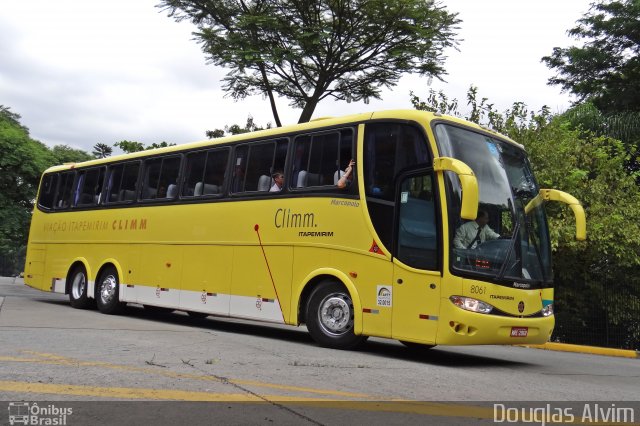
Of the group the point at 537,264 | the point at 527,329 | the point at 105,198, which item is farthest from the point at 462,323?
the point at 105,198

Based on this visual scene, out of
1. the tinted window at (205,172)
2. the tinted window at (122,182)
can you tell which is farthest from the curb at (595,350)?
the tinted window at (122,182)

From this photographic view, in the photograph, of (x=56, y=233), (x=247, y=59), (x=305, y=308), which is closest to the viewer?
(x=305, y=308)

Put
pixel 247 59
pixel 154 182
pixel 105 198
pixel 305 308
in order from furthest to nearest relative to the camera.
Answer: pixel 247 59 → pixel 105 198 → pixel 154 182 → pixel 305 308

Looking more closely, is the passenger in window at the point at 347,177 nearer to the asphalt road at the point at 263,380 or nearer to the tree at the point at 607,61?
the asphalt road at the point at 263,380

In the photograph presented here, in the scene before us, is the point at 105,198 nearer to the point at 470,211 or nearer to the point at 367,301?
the point at 367,301

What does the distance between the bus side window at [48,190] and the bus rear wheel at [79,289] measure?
2.46m

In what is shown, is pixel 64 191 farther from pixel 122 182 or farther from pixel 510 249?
pixel 510 249

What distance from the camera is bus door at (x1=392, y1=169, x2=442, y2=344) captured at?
802 centimetres

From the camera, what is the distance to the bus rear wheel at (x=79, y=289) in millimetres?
14656

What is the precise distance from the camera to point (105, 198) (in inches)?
570

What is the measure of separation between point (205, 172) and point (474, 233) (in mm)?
5784

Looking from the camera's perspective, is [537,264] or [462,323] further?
[537,264]

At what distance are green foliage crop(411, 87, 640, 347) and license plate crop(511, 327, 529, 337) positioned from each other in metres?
6.28

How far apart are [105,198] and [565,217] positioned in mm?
10871
